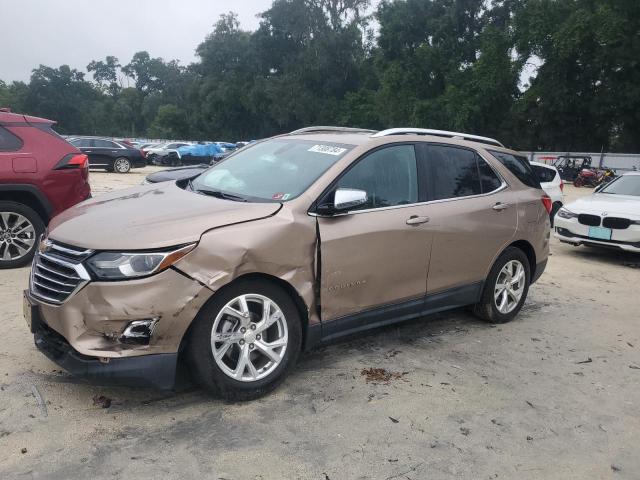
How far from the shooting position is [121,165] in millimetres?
24344

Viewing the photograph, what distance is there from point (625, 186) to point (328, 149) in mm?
7586

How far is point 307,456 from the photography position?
9.84 feet

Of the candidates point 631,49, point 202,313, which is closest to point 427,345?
point 202,313

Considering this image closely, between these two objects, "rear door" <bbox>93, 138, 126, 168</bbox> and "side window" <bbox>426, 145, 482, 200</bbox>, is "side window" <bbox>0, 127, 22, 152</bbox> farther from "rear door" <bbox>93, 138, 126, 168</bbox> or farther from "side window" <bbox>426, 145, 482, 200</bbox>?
"rear door" <bbox>93, 138, 126, 168</bbox>

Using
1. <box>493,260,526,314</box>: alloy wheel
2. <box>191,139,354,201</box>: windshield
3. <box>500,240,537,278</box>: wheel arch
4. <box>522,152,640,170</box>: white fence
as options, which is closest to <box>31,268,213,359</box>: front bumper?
<box>191,139,354,201</box>: windshield

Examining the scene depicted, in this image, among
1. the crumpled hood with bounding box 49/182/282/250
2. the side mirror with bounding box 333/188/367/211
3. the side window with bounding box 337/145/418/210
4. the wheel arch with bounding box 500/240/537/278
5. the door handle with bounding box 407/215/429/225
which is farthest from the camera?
the wheel arch with bounding box 500/240/537/278

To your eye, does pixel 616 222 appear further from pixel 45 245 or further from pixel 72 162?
pixel 45 245

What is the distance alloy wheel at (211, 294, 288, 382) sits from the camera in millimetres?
3355

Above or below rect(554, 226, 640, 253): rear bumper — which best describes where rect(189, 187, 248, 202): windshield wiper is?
above

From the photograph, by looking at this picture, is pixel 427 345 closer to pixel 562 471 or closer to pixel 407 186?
pixel 407 186

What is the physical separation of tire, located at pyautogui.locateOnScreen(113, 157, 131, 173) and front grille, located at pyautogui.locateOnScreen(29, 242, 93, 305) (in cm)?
2206

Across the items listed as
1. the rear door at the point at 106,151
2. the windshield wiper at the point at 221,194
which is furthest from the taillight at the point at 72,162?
the rear door at the point at 106,151

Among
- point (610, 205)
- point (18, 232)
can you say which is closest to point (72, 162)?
point (18, 232)

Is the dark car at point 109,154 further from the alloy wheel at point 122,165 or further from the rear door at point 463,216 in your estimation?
the rear door at point 463,216
